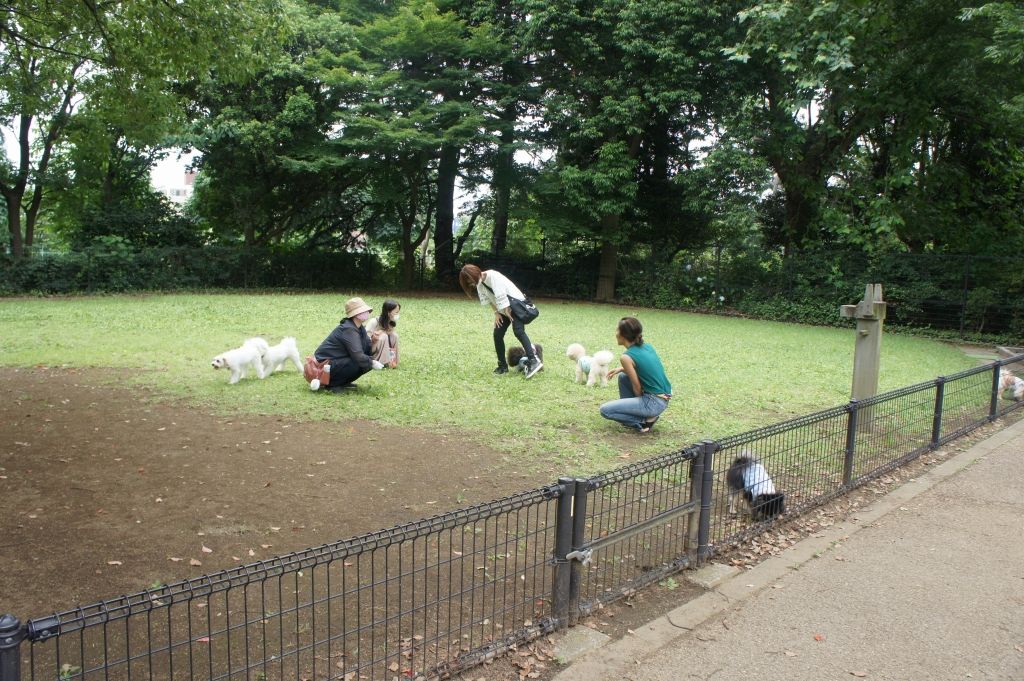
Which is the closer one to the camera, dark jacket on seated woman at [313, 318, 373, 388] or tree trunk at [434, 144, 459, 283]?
dark jacket on seated woman at [313, 318, 373, 388]

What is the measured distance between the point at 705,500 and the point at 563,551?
1325 mm

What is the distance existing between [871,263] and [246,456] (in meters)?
21.1

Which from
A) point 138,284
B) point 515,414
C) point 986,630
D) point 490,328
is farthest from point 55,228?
point 986,630

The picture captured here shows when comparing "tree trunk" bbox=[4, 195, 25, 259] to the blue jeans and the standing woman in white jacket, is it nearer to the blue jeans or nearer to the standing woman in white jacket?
the standing woman in white jacket

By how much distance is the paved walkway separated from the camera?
12.1 feet

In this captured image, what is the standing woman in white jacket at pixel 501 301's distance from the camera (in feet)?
34.1

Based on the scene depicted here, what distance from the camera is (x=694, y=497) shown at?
4.77 m

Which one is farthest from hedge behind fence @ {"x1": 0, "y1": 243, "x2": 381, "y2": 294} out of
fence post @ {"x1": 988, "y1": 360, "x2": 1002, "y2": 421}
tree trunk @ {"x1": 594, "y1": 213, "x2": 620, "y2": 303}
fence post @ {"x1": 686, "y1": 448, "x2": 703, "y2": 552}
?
fence post @ {"x1": 686, "y1": 448, "x2": 703, "y2": 552}

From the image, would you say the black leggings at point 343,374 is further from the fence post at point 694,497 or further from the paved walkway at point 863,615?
the paved walkway at point 863,615

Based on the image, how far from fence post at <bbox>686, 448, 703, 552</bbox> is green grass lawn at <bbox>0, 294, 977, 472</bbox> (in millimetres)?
1838

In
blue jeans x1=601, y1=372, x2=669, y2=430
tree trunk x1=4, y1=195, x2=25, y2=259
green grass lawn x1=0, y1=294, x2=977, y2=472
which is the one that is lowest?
green grass lawn x1=0, y1=294, x2=977, y2=472

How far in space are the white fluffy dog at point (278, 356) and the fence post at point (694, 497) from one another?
685cm

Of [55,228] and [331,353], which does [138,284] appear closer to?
[55,228]

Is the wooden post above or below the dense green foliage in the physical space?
below
